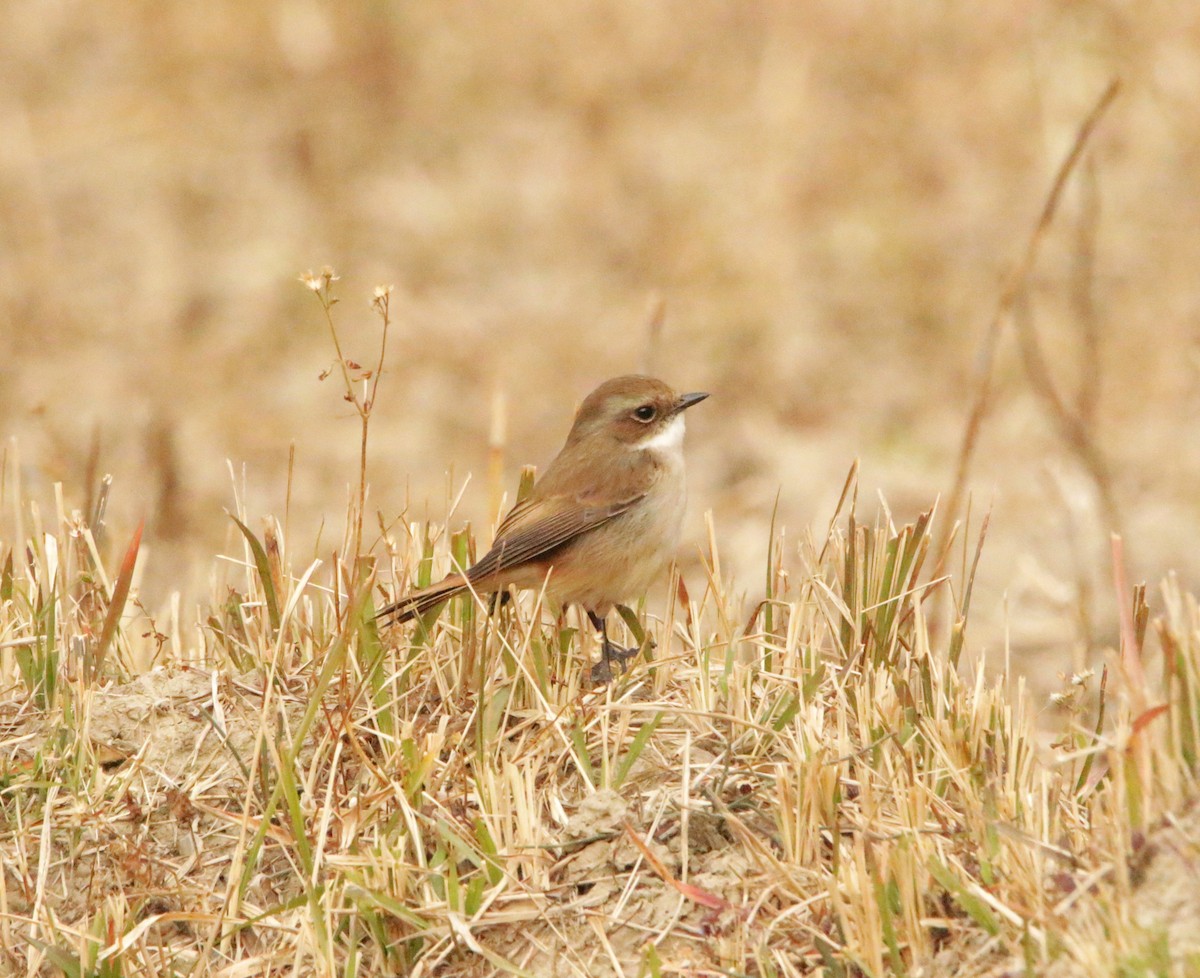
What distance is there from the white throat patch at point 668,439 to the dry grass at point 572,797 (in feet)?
4.53

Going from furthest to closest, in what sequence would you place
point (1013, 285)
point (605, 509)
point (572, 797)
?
point (1013, 285)
point (605, 509)
point (572, 797)

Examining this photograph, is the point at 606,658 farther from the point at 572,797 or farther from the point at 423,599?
the point at 572,797

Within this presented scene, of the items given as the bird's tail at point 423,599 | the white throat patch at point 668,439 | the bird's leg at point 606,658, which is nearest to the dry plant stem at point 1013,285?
the white throat patch at point 668,439

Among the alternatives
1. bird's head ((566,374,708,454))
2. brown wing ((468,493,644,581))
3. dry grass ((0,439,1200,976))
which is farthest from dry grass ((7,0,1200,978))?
bird's head ((566,374,708,454))

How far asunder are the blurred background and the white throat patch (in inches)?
105

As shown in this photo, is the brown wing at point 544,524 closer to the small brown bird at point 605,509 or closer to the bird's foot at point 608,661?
the small brown bird at point 605,509

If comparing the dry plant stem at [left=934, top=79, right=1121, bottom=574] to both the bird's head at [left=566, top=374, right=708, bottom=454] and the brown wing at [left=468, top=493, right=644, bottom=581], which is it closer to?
the bird's head at [left=566, top=374, right=708, bottom=454]

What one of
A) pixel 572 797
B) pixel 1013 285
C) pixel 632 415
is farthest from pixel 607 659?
pixel 1013 285

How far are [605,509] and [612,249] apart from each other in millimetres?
6821

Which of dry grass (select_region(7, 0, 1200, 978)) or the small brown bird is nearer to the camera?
dry grass (select_region(7, 0, 1200, 978))

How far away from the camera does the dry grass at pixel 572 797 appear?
12.2ft

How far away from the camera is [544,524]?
5852mm

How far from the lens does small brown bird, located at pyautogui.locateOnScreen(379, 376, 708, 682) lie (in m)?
5.82

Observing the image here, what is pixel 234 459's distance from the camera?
10750mm
